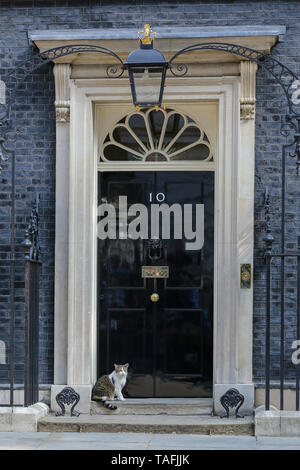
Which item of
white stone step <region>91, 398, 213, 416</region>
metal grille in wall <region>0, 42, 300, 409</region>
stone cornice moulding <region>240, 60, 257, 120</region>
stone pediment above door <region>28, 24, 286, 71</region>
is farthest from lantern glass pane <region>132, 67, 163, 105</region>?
white stone step <region>91, 398, 213, 416</region>

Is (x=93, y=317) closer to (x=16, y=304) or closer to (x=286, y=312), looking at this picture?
(x=16, y=304)

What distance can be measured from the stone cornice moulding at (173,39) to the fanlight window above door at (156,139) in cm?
74

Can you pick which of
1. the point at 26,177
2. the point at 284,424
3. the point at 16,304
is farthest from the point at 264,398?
the point at 26,177

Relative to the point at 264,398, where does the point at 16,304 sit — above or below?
above

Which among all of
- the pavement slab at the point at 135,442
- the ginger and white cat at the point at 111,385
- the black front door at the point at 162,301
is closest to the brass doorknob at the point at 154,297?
the black front door at the point at 162,301

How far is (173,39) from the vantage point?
9.39 metres

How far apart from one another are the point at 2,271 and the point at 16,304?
387 mm

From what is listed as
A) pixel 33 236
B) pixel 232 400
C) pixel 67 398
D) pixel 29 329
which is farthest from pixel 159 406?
pixel 33 236

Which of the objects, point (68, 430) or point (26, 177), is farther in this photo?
point (26, 177)

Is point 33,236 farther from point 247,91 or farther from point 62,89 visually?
point 247,91

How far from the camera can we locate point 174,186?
9.94 metres

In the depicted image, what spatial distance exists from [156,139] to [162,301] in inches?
70.7

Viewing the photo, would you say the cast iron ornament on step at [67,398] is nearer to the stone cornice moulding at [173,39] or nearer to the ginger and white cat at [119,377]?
the ginger and white cat at [119,377]

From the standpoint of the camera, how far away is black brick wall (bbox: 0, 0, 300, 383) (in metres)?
9.48
